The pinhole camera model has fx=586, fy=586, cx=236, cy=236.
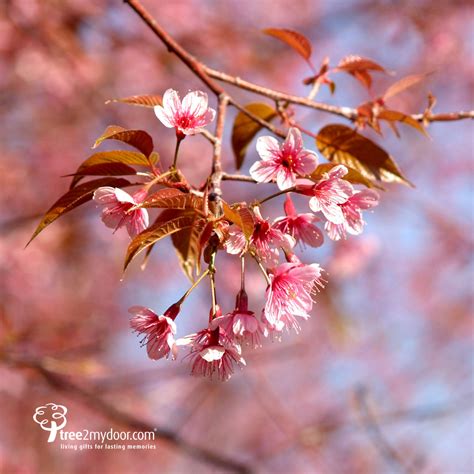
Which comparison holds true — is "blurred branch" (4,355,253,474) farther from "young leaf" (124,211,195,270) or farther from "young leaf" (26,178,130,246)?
"young leaf" (124,211,195,270)

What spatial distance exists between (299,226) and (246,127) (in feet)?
1.58

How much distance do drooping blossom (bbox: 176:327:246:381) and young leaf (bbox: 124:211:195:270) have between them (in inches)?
7.9

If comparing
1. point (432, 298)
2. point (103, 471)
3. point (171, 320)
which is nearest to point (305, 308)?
point (171, 320)

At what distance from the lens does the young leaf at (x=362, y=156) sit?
1354mm

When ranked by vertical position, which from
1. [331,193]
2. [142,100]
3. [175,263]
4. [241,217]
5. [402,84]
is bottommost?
[241,217]

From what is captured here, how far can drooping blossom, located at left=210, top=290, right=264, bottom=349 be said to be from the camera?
1.06 metres

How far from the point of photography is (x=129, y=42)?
13.6 feet

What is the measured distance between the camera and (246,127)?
1598mm

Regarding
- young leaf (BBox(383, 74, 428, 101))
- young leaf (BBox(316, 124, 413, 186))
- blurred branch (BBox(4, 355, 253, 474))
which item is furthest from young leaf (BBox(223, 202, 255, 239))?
blurred branch (BBox(4, 355, 253, 474))

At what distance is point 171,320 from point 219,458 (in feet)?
4.48

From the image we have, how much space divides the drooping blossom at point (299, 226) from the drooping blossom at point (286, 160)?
3.7 inches

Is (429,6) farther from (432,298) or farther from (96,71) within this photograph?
(432,298)

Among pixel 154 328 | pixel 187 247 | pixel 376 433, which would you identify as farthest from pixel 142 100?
pixel 376 433

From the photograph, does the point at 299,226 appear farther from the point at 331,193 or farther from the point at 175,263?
the point at 175,263
